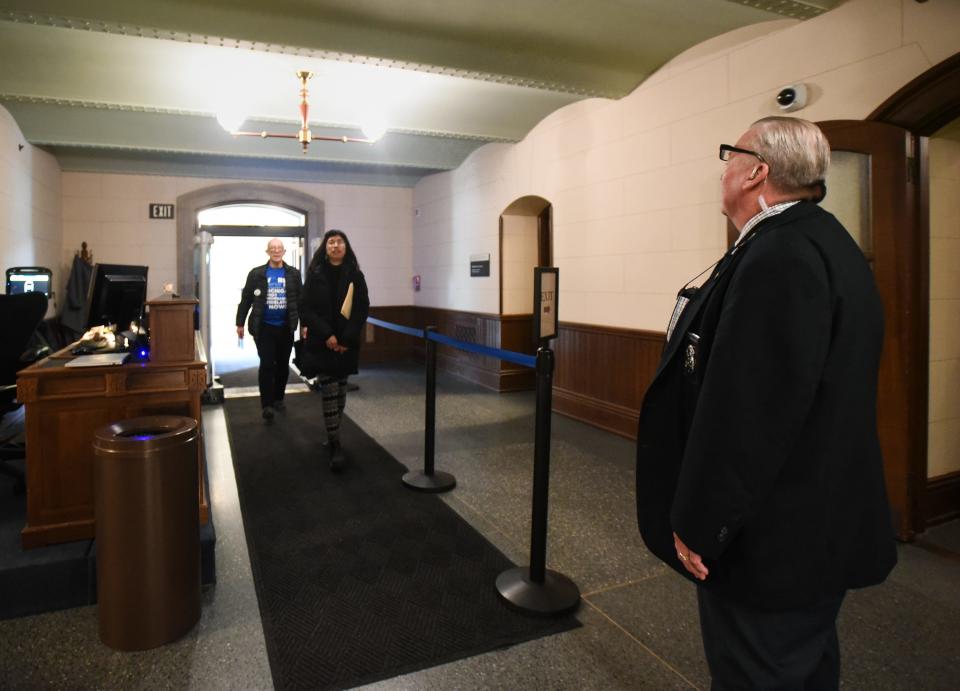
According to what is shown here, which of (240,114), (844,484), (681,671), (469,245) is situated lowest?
(681,671)

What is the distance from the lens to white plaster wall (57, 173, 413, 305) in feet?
25.6

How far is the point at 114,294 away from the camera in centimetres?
332

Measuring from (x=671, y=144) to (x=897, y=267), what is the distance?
6.31ft

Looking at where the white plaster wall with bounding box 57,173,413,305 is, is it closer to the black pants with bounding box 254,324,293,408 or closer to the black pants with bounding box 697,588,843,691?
the black pants with bounding box 254,324,293,408

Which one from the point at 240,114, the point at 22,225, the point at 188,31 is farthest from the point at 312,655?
the point at 22,225

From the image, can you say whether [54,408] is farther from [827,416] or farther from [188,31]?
[827,416]

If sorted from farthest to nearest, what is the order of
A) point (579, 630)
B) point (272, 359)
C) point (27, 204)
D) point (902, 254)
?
1. point (27, 204)
2. point (272, 359)
3. point (902, 254)
4. point (579, 630)

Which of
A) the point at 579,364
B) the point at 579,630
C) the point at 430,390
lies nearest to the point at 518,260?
the point at 579,364

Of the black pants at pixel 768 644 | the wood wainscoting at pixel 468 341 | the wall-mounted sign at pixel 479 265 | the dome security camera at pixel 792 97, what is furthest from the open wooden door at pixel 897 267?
the wall-mounted sign at pixel 479 265

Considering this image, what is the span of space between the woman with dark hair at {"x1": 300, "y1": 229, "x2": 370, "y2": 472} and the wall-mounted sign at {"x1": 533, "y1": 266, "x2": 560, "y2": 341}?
1725 mm

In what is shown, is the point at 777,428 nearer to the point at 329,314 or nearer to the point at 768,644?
the point at 768,644

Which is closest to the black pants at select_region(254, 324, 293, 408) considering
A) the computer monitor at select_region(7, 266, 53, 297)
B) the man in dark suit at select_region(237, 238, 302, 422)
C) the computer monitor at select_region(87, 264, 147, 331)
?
the man in dark suit at select_region(237, 238, 302, 422)

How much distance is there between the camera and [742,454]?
1.08 m

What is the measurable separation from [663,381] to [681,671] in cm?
124
